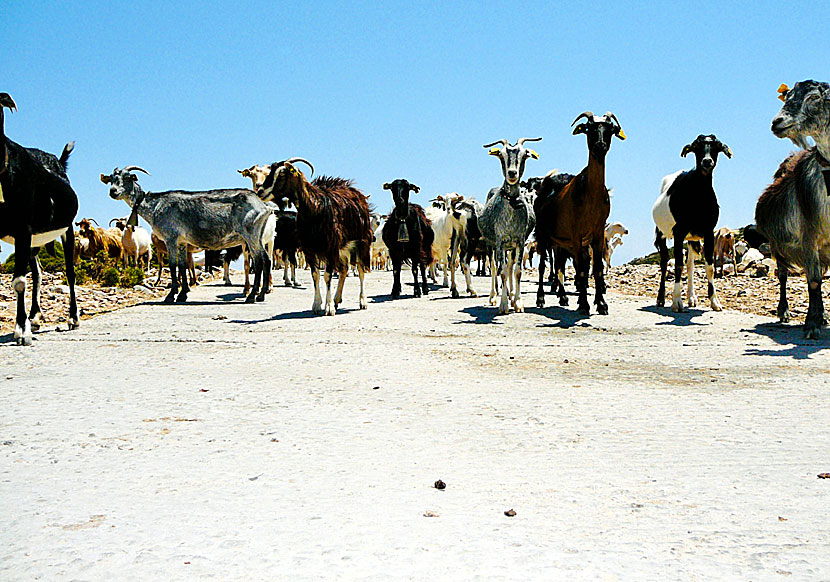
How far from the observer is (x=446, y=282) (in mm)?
21297

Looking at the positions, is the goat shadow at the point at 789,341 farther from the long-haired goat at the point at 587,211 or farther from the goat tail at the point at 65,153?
the goat tail at the point at 65,153

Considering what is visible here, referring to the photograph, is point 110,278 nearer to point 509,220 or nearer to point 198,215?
point 198,215

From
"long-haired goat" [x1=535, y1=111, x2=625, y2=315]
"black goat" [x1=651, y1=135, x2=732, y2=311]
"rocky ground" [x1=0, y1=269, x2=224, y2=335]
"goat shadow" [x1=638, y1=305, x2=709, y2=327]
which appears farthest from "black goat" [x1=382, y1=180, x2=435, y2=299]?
"black goat" [x1=651, y1=135, x2=732, y2=311]

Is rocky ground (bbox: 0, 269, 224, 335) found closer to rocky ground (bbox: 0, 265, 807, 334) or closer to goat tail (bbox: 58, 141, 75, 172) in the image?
rocky ground (bbox: 0, 265, 807, 334)

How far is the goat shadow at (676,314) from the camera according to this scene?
10664 mm

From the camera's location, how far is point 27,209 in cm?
873

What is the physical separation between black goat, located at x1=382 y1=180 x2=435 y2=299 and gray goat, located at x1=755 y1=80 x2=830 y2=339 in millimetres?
8032

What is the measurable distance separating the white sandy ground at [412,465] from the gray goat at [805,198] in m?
1.58

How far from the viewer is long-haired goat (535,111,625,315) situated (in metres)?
11.6

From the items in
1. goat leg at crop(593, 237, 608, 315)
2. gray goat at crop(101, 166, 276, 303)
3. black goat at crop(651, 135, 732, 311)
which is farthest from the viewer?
gray goat at crop(101, 166, 276, 303)

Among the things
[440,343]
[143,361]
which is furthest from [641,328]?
[143,361]

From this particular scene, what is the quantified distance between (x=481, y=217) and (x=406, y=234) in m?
3.41

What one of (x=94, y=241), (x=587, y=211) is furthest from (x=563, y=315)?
(x=94, y=241)

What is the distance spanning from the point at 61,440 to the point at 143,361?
9.65ft
